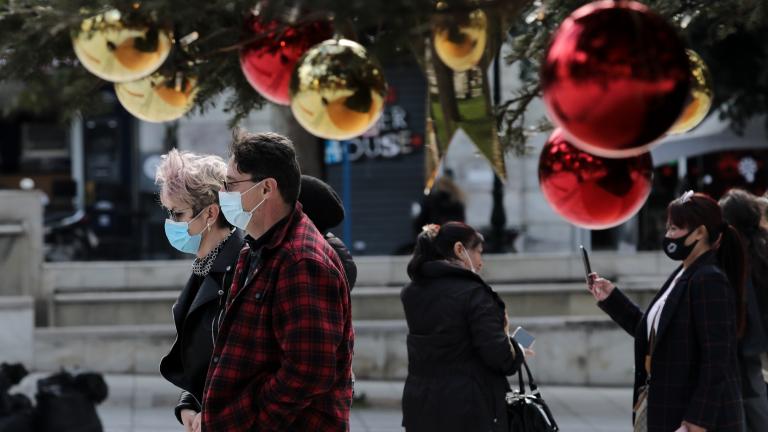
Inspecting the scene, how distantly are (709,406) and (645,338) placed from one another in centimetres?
42

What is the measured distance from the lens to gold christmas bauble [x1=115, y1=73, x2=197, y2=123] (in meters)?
4.10

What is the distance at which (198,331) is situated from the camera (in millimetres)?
4434

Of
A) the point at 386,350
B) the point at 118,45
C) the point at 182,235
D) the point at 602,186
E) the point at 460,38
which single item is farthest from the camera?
the point at 386,350

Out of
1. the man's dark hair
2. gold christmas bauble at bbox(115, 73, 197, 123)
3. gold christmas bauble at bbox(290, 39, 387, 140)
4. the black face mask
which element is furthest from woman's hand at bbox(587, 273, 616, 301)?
gold christmas bauble at bbox(290, 39, 387, 140)

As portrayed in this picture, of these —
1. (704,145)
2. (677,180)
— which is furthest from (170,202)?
(677,180)

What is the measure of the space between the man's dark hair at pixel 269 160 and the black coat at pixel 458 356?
183 centimetres

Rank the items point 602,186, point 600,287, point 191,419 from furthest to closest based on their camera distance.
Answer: point 600,287 < point 191,419 < point 602,186

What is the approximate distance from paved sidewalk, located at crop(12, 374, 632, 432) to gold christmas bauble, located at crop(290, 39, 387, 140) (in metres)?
6.12

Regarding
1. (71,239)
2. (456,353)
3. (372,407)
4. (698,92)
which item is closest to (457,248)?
(456,353)

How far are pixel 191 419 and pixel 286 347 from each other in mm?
735

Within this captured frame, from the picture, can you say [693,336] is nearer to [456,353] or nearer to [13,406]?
[456,353]

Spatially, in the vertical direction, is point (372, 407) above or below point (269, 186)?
below

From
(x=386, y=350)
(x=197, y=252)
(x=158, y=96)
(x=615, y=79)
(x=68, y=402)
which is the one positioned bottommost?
(x=386, y=350)

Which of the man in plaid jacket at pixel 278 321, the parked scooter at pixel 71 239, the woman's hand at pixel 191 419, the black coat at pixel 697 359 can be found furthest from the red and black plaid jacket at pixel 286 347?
the parked scooter at pixel 71 239
